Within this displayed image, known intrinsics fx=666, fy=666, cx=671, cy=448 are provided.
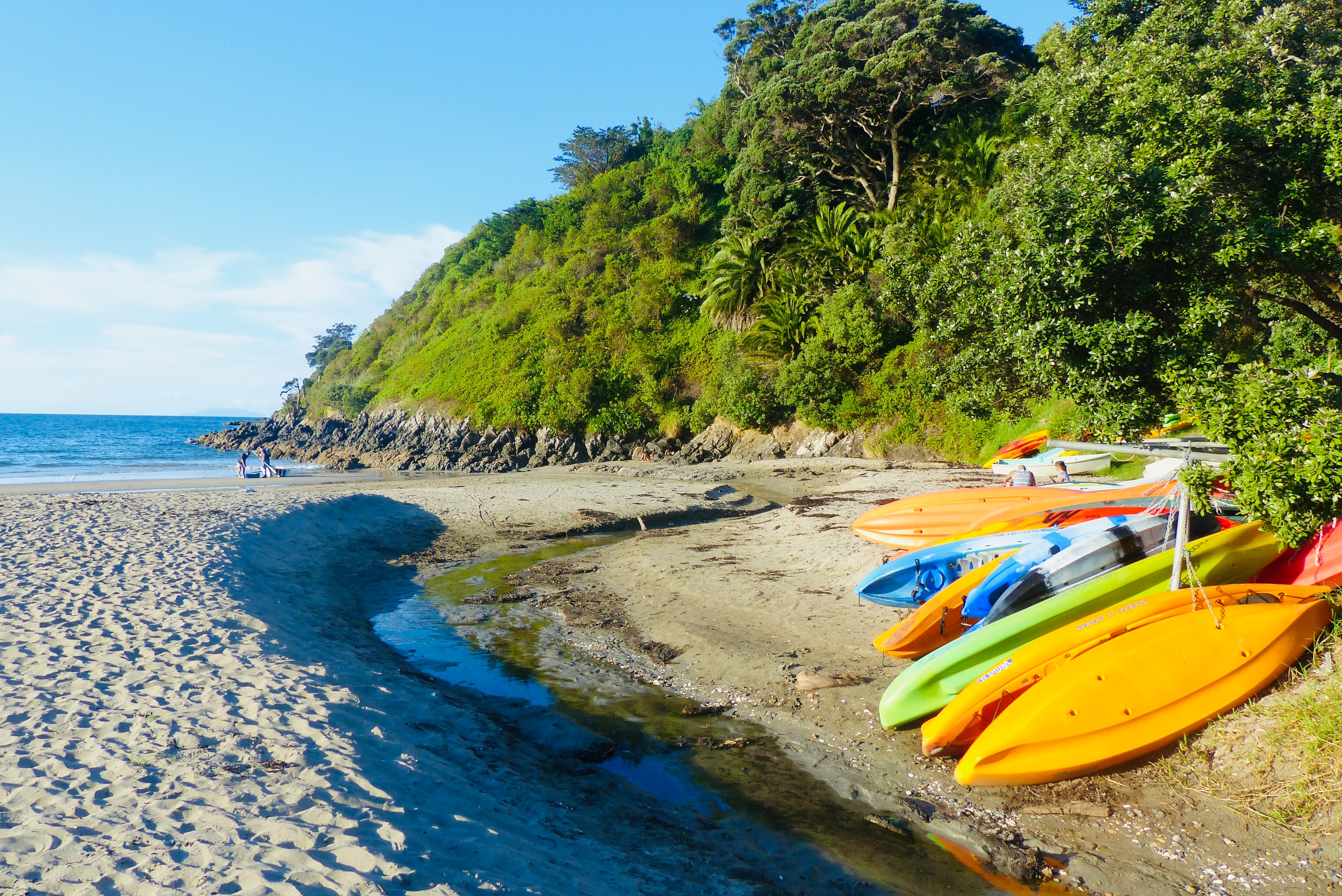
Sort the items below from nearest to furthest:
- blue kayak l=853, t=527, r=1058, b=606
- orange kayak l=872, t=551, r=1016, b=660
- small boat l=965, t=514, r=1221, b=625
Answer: small boat l=965, t=514, r=1221, b=625, orange kayak l=872, t=551, r=1016, b=660, blue kayak l=853, t=527, r=1058, b=606

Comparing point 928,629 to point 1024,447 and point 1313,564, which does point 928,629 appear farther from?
point 1024,447

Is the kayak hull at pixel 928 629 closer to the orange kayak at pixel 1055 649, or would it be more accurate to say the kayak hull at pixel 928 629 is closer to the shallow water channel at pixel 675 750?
the orange kayak at pixel 1055 649

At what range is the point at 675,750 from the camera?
18.7ft

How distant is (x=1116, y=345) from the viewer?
626 centimetres

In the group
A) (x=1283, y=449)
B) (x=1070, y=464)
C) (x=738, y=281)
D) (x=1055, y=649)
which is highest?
(x=738, y=281)

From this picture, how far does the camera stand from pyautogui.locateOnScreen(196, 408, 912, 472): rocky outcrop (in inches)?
1117

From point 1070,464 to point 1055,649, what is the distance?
13885 mm

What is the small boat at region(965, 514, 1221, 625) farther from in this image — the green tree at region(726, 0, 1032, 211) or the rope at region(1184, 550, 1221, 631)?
the green tree at region(726, 0, 1032, 211)

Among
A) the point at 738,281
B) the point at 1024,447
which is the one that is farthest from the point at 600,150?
the point at 1024,447

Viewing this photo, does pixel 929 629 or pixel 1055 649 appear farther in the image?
pixel 929 629

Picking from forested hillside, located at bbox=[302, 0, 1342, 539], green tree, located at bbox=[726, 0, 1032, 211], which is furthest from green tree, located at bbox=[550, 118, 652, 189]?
green tree, located at bbox=[726, 0, 1032, 211]

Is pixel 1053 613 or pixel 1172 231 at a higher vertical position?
pixel 1172 231

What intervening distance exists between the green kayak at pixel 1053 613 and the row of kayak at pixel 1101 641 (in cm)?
1

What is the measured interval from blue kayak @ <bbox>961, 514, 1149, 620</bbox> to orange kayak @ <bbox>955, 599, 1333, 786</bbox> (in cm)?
152
